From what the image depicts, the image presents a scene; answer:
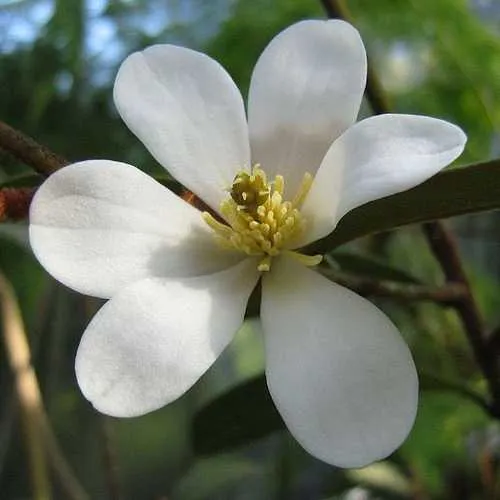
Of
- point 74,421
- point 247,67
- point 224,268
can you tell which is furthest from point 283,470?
point 224,268

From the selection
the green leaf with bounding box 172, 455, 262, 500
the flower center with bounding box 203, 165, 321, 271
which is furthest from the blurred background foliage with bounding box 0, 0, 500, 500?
the flower center with bounding box 203, 165, 321, 271

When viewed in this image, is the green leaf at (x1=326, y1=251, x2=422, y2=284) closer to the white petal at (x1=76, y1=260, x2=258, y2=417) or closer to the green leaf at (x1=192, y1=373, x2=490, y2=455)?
the green leaf at (x1=192, y1=373, x2=490, y2=455)

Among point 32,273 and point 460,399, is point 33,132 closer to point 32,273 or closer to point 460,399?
point 32,273

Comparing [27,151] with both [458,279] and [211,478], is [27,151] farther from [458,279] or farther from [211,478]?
[211,478]

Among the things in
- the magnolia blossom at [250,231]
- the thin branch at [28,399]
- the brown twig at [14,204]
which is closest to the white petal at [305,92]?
the magnolia blossom at [250,231]

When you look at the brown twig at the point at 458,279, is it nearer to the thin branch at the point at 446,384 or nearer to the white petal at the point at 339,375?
the thin branch at the point at 446,384
